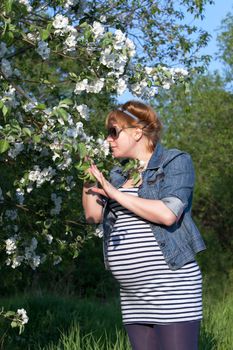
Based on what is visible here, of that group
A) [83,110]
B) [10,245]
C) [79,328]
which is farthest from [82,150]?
[79,328]

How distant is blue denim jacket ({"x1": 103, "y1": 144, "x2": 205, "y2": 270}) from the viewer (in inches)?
130

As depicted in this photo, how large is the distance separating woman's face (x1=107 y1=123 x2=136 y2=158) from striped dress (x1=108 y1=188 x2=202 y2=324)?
23cm

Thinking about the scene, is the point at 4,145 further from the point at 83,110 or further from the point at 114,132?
the point at 83,110

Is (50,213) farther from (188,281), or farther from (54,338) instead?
(54,338)

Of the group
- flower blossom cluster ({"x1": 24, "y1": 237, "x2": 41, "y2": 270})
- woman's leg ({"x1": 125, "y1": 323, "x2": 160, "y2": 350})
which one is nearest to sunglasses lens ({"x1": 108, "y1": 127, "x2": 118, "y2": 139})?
woman's leg ({"x1": 125, "y1": 323, "x2": 160, "y2": 350})

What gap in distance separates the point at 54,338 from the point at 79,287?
583cm

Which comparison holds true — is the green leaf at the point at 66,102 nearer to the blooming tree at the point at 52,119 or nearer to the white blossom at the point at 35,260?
the blooming tree at the point at 52,119

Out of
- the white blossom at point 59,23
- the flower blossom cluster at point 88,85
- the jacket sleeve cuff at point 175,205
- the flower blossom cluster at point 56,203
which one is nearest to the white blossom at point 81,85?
the flower blossom cluster at point 88,85

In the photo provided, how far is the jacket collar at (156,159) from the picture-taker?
3.47 metres

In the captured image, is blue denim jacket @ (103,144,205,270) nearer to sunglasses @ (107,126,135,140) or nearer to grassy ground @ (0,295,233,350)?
sunglasses @ (107,126,135,140)

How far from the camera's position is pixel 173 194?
335 centimetres

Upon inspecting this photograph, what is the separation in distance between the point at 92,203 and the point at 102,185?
12.0 inches

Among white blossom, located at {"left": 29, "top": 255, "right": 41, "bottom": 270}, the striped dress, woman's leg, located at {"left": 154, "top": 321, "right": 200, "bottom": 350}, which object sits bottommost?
woman's leg, located at {"left": 154, "top": 321, "right": 200, "bottom": 350}

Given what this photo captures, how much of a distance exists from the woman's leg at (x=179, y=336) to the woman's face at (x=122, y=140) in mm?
759
